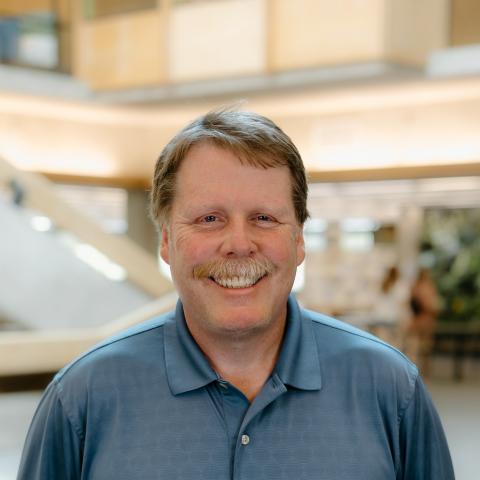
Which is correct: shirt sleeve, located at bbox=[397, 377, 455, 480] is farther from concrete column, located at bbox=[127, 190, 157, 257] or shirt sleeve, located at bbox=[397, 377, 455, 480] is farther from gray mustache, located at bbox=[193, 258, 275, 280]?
concrete column, located at bbox=[127, 190, 157, 257]

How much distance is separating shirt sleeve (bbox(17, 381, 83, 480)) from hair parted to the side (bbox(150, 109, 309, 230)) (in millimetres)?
523

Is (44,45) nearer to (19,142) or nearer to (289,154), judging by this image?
(19,142)

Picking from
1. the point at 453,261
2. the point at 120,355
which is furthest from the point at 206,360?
the point at 453,261

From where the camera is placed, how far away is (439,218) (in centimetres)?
1594

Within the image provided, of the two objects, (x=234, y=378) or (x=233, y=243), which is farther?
(x=234, y=378)

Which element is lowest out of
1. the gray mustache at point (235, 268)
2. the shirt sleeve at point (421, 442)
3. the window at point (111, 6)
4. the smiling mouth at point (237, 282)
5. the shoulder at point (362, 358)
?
the shirt sleeve at point (421, 442)

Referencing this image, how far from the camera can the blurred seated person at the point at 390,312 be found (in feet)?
49.5

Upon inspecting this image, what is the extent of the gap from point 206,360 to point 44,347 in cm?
816

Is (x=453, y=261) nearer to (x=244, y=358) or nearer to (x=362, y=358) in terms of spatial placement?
(x=362, y=358)

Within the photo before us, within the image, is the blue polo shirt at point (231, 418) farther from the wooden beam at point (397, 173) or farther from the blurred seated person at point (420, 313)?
the blurred seated person at point (420, 313)

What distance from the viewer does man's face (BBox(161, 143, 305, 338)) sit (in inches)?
86.3

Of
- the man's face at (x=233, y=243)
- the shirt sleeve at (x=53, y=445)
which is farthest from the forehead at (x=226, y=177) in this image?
the shirt sleeve at (x=53, y=445)

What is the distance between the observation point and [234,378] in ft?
7.55

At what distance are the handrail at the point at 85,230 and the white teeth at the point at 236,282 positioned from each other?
9305 mm
